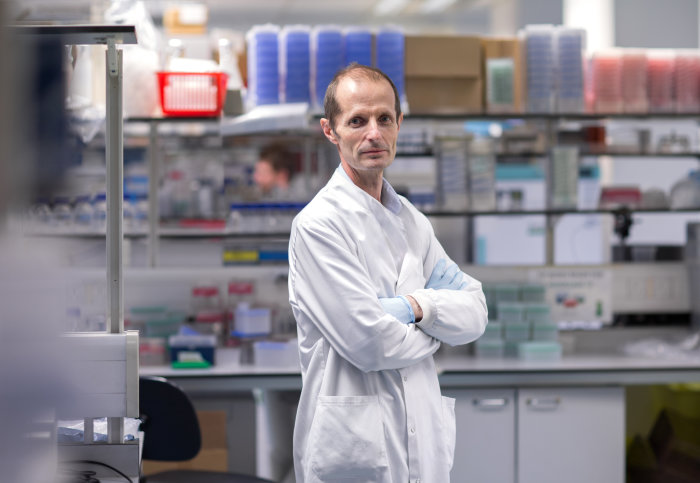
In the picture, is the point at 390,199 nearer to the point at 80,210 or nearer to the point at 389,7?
the point at 80,210

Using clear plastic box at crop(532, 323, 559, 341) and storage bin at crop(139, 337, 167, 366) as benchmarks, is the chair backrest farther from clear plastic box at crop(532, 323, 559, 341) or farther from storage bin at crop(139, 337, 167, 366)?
clear plastic box at crop(532, 323, 559, 341)

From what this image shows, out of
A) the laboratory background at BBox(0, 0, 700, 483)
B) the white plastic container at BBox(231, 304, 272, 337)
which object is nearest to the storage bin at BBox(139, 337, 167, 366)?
the laboratory background at BBox(0, 0, 700, 483)

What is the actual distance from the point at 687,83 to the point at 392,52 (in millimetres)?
1495

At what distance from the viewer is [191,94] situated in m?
3.30

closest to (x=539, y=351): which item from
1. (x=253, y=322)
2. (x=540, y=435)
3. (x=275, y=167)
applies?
(x=540, y=435)

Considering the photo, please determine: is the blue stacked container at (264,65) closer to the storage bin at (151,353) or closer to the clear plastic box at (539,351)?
the storage bin at (151,353)

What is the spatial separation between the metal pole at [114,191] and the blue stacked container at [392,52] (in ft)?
6.80

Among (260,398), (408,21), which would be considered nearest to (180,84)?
(260,398)

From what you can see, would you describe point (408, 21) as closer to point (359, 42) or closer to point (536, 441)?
point (359, 42)

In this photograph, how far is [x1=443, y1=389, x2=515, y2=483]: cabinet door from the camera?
10.4 ft

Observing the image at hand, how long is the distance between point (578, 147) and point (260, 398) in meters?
1.95

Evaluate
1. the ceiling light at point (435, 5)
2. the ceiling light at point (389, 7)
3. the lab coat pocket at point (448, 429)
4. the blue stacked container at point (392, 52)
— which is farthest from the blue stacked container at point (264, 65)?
the ceiling light at point (435, 5)

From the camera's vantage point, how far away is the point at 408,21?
10203 mm

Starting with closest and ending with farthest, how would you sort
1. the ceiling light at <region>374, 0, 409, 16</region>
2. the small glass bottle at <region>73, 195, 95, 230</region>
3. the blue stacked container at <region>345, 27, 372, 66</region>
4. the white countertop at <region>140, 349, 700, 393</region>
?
the small glass bottle at <region>73, 195, 95, 230</region>
the white countertop at <region>140, 349, 700, 393</region>
the blue stacked container at <region>345, 27, 372, 66</region>
the ceiling light at <region>374, 0, 409, 16</region>
